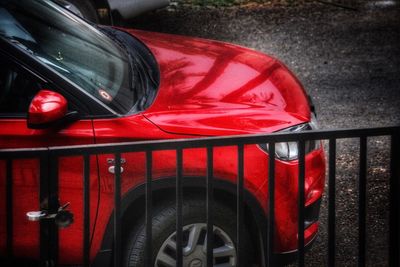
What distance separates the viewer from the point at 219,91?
488 centimetres

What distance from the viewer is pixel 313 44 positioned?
34.7ft

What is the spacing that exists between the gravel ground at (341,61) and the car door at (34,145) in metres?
1.76

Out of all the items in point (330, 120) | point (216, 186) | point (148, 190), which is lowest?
point (330, 120)

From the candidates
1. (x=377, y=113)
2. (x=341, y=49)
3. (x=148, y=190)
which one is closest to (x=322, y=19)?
(x=341, y=49)

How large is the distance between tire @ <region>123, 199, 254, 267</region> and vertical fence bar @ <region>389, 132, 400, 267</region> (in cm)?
92

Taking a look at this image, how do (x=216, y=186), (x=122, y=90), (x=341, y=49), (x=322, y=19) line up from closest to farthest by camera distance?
(x=216, y=186), (x=122, y=90), (x=341, y=49), (x=322, y=19)

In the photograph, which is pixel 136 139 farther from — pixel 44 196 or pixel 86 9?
pixel 86 9

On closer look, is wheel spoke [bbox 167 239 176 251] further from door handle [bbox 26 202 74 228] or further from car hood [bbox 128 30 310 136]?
Result: door handle [bbox 26 202 74 228]

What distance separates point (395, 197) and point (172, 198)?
1244 mm

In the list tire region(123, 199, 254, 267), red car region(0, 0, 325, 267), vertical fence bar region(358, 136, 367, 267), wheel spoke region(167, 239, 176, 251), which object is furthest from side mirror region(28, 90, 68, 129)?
vertical fence bar region(358, 136, 367, 267)

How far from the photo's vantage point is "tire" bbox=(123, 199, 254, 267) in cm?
429

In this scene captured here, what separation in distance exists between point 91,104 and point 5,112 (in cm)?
46

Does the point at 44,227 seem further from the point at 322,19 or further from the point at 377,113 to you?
the point at 322,19

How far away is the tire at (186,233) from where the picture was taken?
14.1 ft
